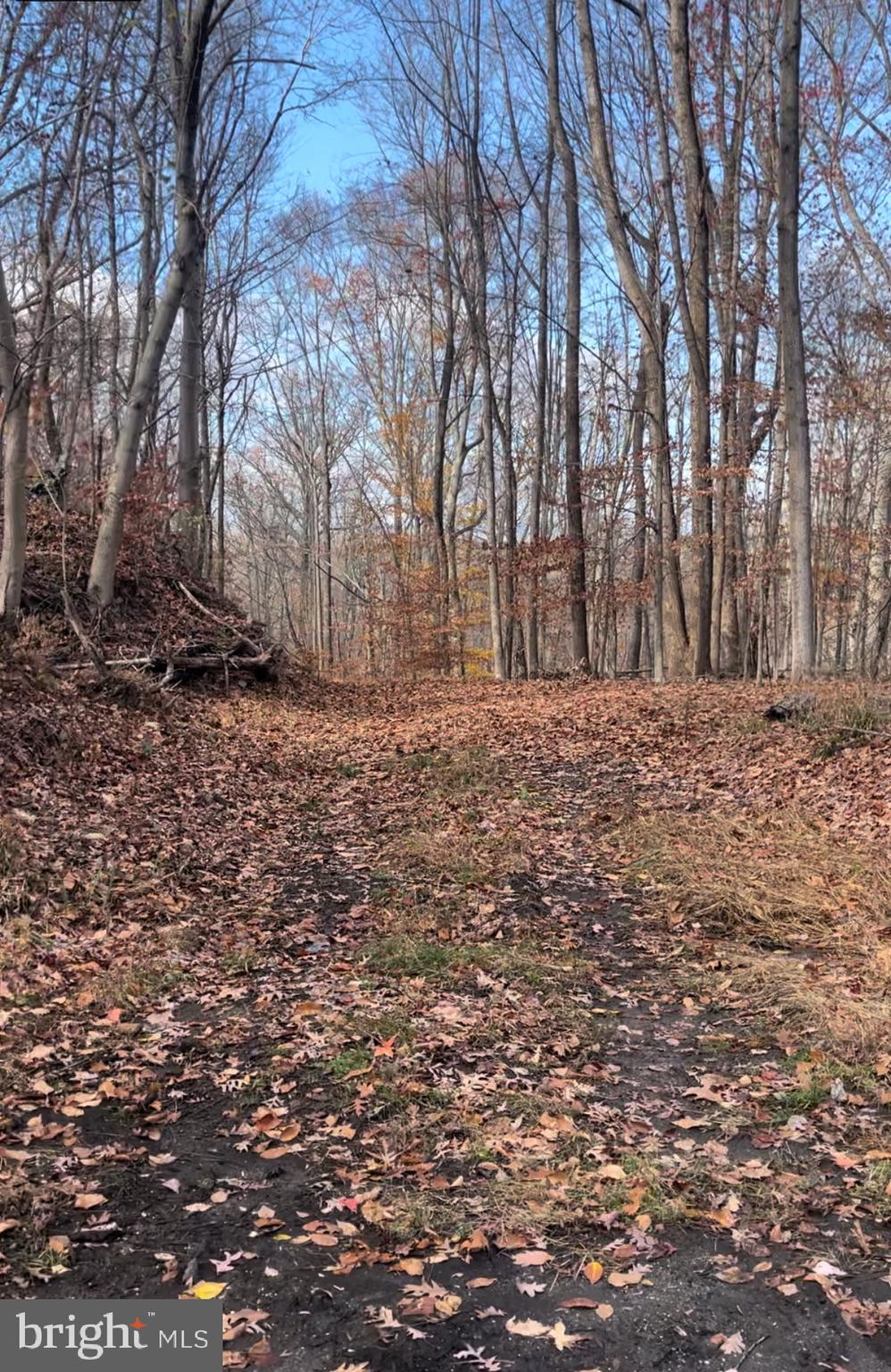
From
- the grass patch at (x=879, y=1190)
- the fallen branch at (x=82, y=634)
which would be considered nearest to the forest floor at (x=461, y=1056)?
the grass patch at (x=879, y=1190)

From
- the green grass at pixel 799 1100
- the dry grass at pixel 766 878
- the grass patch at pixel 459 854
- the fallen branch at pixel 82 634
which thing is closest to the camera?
the green grass at pixel 799 1100

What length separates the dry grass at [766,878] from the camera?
5.57 metres

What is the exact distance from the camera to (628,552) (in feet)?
89.6

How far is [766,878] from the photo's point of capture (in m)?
6.14

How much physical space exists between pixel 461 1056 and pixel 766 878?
287 cm

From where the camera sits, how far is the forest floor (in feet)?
8.99

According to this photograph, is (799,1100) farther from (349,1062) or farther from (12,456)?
(12,456)

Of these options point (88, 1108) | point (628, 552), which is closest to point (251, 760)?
point (88, 1108)

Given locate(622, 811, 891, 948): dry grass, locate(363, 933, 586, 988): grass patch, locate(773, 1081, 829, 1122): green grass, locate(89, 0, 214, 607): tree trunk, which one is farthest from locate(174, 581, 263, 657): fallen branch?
locate(773, 1081, 829, 1122): green grass

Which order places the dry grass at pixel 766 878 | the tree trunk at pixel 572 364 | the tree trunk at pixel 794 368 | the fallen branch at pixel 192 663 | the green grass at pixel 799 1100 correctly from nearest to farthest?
the green grass at pixel 799 1100
the dry grass at pixel 766 878
the fallen branch at pixel 192 663
the tree trunk at pixel 794 368
the tree trunk at pixel 572 364

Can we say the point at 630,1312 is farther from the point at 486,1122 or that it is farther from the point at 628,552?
the point at 628,552

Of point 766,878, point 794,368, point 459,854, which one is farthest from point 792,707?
point 794,368

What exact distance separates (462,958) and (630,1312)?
2.69m

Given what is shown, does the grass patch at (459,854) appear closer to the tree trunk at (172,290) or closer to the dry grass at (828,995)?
the dry grass at (828,995)
